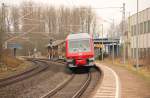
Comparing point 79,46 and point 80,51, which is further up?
point 79,46

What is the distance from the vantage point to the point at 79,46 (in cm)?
3409

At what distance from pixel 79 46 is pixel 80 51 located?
0.59 meters

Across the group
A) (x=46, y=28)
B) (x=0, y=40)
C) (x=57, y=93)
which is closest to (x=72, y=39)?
(x=0, y=40)

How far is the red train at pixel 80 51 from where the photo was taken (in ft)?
109

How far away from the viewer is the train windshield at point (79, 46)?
1331 inches

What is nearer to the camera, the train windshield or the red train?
the red train

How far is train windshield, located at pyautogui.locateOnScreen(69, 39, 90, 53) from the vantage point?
111 ft

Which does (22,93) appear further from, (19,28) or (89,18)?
(89,18)

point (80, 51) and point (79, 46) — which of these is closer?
point (80, 51)

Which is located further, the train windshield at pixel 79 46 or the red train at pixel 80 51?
the train windshield at pixel 79 46

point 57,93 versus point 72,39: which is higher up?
point 72,39

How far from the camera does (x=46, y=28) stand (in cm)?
8719

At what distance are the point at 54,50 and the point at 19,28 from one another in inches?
359

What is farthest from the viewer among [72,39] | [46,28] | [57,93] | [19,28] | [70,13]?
[70,13]
